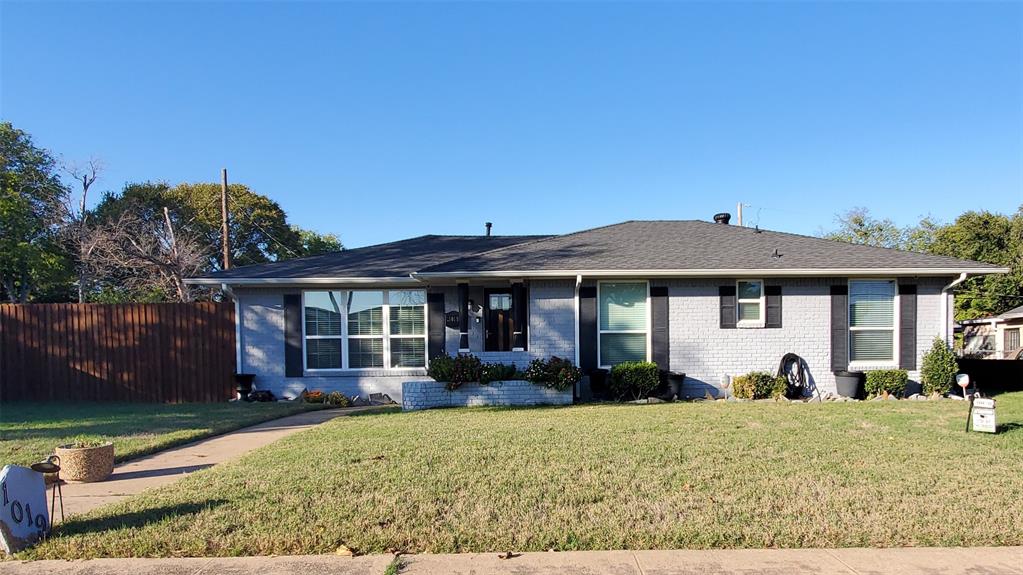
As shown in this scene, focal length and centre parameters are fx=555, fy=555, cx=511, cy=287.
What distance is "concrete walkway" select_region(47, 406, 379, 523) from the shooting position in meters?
5.19

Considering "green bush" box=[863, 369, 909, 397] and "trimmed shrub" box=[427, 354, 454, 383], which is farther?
"green bush" box=[863, 369, 909, 397]

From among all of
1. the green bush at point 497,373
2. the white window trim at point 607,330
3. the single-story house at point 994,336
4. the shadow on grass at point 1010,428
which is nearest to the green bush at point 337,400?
the green bush at point 497,373

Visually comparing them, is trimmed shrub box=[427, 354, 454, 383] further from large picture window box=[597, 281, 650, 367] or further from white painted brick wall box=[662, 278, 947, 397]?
white painted brick wall box=[662, 278, 947, 397]

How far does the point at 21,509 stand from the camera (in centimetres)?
399

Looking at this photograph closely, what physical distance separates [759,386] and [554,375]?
14.0 ft

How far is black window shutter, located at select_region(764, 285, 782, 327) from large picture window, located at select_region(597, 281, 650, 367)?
253 cm

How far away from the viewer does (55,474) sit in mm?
4438

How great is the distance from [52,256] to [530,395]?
762 inches

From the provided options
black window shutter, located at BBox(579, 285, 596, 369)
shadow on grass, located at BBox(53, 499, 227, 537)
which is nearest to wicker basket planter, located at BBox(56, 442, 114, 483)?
shadow on grass, located at BBox(53, 499, 227, 537)

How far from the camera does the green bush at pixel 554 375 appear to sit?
10.9 meters

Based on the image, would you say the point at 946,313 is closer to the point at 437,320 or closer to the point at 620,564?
the point at 437,320

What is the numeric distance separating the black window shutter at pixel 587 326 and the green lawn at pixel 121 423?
19.0ft

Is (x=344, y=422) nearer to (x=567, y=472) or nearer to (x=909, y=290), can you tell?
(x=567, y=472)

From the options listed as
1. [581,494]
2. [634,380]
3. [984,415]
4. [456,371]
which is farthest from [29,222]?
[984,415]
